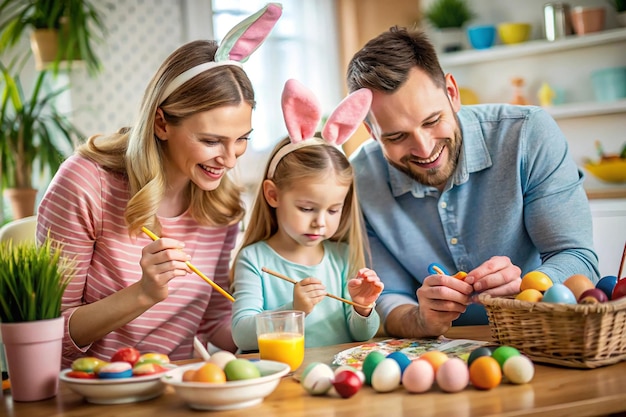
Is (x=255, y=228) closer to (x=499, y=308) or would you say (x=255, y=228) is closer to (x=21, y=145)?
(x=499, y=308)

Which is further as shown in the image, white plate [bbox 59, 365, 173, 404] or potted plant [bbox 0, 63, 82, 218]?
potted plant [bbox 0, 63, 82, 218]

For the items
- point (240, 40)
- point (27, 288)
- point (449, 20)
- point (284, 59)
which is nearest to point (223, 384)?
point (27, 288)

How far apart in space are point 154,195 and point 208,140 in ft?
0.62

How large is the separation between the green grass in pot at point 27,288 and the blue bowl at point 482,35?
4.14m

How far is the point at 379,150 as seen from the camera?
2.34 meters

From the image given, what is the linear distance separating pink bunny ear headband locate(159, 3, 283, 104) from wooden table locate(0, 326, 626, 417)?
772mm

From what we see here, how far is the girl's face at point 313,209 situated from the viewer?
77.3 inches

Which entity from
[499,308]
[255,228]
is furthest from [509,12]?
[499,308]

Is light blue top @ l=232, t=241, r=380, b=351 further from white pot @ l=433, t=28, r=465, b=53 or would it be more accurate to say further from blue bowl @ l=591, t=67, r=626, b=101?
white pot @ l=433, t=28, r=465, b=53

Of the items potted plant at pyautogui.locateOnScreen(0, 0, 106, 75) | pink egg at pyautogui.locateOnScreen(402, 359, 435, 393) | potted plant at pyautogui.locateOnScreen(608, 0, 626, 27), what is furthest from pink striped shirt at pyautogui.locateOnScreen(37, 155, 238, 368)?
potted plant at pyautogui.locateOnScreen(608, 0, 626, 27)

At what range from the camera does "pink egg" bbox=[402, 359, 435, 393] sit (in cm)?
134

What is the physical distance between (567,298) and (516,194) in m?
0.71

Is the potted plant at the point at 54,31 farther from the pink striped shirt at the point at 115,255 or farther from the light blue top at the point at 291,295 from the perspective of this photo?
the light blue top at the point at 291,295

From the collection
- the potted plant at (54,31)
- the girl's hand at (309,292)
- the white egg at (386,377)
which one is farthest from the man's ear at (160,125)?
the potted plant at (54,31)
